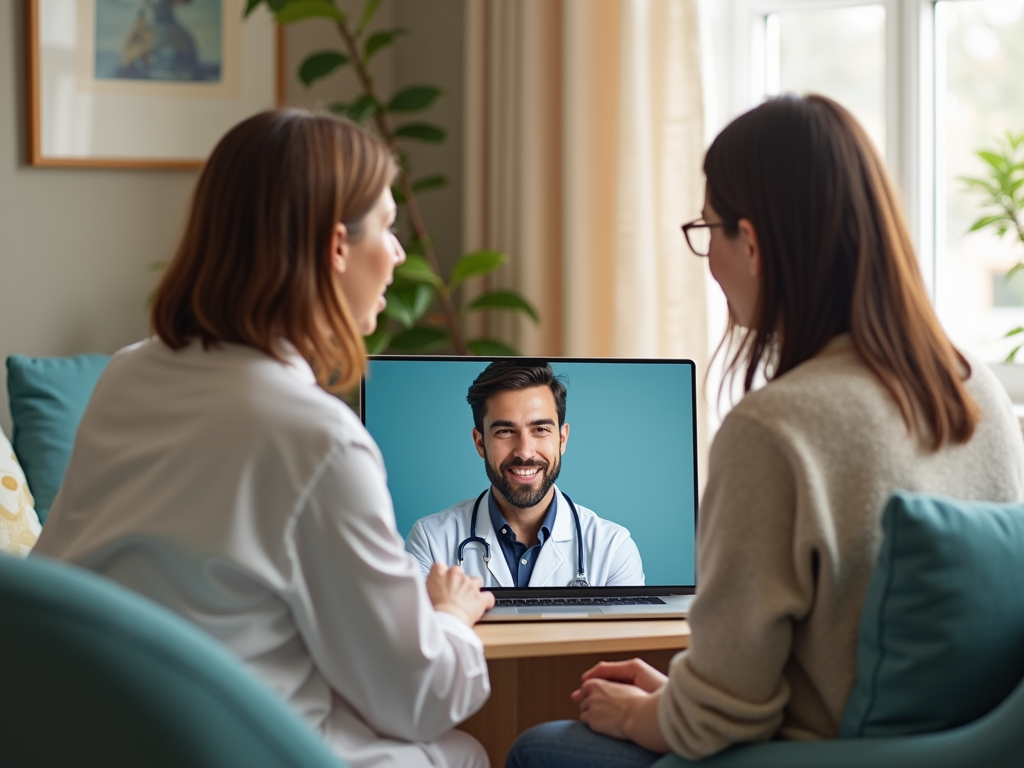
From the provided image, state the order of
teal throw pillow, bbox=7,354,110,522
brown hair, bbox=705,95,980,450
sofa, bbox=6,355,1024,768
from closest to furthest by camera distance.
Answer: sofa, bbox=6,355,1024,768, brown hair, bbox=705,95,980,450, teal throw pillow, bbox=7,354,110,522

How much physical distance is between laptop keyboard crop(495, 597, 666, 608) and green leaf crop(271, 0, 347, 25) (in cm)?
167

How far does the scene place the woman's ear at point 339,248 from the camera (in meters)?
1.25

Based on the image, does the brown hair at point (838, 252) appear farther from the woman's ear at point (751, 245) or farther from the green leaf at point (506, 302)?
the green leaf at point (506, 302)

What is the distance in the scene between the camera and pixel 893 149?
284 cm

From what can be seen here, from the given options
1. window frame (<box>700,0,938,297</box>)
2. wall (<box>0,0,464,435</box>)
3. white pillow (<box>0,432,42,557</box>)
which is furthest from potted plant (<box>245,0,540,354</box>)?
white pillow (<box>0,432,42,557</box>)

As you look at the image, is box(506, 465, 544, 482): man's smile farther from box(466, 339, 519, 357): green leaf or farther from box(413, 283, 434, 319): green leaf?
box(466, 339, 519, 357): green leaf

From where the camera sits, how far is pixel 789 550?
1109 millimetres

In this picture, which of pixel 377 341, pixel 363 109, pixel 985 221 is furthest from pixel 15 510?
pixel 985 221

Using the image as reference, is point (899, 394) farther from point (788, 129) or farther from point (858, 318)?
point (788, 129)

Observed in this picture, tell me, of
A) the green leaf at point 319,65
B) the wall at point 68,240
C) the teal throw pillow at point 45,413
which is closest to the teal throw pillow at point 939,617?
the teal throw pillow at point 45,413

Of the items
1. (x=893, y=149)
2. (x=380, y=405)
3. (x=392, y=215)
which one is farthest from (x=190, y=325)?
(x=893, y=149)

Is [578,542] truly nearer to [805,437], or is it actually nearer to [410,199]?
[805,437]

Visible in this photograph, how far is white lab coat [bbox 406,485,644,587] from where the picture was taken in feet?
5.29

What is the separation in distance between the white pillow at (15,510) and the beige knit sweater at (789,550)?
1375mm
